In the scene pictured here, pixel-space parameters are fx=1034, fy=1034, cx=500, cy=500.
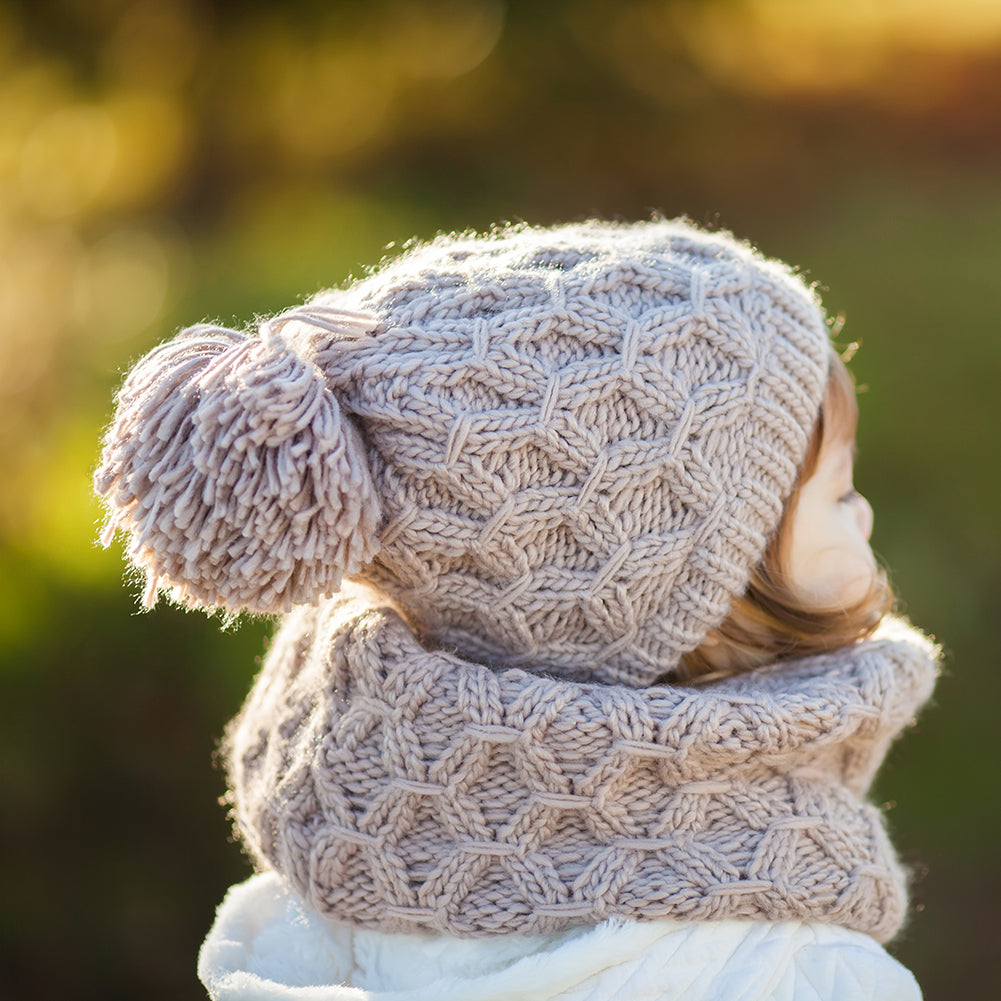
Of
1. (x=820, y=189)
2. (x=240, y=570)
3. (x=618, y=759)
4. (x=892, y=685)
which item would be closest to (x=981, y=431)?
(x=820, y=189)

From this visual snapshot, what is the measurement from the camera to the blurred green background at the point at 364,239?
8.73ft

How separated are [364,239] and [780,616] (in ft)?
8.79

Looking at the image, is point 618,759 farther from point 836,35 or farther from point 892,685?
point 836,35

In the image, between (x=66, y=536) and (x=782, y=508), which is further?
(x=66, y=536)

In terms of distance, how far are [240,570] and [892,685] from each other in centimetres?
75

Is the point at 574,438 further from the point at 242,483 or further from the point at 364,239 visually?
the point at 364,239

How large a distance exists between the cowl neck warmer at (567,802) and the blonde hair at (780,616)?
68mm

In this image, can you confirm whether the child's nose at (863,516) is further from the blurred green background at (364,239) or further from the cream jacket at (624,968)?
the blurred green background at (364,239)

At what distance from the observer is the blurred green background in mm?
2660

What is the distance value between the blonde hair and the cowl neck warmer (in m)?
0.07

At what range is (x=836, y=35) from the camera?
4.98 m

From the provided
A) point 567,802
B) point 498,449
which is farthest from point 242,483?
point 567,802

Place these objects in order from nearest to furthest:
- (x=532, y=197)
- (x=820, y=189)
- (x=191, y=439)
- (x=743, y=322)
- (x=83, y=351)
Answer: (x=191, y=439)
(x=743, y=322)
(x=83, y=351)
(x=820, y=189)
(x=532, y=197)

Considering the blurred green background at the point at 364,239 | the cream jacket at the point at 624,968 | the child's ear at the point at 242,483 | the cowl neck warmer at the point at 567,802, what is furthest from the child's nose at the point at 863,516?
the blurred green background at the point at 364,239
